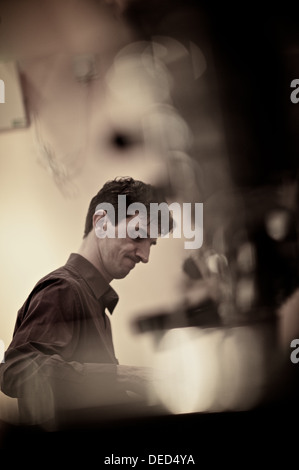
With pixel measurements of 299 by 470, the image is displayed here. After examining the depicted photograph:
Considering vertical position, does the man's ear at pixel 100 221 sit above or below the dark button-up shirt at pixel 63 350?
above

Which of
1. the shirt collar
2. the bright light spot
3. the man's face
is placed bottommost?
the bright light spot

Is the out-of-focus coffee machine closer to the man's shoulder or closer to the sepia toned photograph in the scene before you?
the sepia toned photograph

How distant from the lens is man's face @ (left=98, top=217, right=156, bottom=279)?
1294 mm

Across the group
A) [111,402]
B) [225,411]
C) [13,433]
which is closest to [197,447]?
[225,411]

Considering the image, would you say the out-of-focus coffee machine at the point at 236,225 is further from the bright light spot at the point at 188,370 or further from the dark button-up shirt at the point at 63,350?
the dark button-up shirt at the point at 63,350

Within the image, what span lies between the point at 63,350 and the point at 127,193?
0.43 m

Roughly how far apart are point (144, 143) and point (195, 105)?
0.17 meters

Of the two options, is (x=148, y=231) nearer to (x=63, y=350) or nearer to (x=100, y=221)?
(x=100, y=221)

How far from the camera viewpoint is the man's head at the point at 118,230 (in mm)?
1294

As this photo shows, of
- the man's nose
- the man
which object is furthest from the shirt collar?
the man's nose

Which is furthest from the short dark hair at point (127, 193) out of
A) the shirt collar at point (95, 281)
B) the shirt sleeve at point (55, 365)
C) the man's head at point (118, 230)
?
the shirt sleeve at point (55, 365)

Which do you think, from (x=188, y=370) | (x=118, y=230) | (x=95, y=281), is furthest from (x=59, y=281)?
(x=188, y=370)

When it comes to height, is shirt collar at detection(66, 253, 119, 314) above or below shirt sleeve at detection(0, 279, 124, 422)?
above
